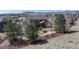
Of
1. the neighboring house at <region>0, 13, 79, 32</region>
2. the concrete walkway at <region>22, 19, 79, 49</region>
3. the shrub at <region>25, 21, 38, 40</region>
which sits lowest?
the concrete walkway at <region>22, 19, 79, 49</region>

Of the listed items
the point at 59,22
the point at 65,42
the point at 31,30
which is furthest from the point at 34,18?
the point at 65,42

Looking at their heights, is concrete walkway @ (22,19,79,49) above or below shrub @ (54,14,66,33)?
below

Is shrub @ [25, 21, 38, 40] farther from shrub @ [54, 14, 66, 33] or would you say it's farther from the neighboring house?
shrub @ [54, 14, 66, 33]

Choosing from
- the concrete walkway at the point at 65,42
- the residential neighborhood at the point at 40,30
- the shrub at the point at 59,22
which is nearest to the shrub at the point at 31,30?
the residential neighborhood at the point at 40,30

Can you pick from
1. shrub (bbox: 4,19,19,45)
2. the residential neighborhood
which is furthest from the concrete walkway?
shrub (bbox: 4,19,19,45)

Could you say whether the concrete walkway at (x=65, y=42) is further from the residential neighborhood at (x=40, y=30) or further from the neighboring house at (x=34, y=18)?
the neighboring house at (x=34, y=18)

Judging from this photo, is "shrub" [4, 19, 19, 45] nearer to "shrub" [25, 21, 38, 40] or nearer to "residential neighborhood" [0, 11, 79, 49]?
"residential neighborhood" [0, 11, 79, 49]
